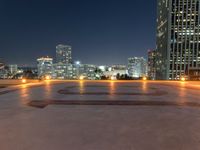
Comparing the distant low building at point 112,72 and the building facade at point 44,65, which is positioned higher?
the building facade at point 44,65

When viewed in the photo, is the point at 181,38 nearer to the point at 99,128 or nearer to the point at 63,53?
the point at 63,53

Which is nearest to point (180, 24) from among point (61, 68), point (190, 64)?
point (190, 64)

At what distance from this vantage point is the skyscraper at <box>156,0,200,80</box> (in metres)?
117

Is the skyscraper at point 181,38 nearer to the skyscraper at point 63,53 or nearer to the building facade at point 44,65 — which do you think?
the building facade at point 44,65

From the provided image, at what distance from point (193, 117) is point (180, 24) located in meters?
126

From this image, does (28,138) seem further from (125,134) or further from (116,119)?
(116,119)

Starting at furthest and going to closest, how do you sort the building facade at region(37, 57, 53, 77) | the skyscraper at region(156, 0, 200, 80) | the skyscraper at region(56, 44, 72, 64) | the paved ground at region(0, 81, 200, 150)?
the skyscraper at region(56, 44, 72, 64) → the building facade at region(37, 57, 53, 77) → the skyscraper at region(156, 0, 200, 80) → the paved ground at region(0, 81, 200, 150)

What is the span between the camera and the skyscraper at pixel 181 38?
116938mm

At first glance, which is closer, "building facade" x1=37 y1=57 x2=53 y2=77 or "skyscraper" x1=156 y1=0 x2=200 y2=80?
"skyscraper" x1=156 y1=0 x2=200 y2=80

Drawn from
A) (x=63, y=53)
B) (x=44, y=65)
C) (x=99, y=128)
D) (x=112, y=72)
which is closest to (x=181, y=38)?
(x=112, y=72)

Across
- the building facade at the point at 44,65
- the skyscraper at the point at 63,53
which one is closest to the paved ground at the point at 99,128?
the building facade at the point at 44,65

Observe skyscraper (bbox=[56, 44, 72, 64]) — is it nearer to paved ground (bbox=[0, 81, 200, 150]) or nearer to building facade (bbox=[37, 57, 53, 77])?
building facade (bbox=[37, 57, 53, 77])

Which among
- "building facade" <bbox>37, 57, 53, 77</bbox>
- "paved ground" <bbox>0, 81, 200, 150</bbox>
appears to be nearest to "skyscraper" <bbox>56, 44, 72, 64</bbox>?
"building facade" <bbox>37, 57, 53, 77</bbox>

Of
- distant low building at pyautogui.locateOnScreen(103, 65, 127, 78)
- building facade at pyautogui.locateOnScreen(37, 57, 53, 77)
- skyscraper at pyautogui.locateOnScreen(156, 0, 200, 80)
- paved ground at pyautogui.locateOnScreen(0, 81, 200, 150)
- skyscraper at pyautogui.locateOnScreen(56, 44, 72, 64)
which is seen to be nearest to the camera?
paved ground at pyautogui.locateOnScreen(0, 81, 200, 150)
